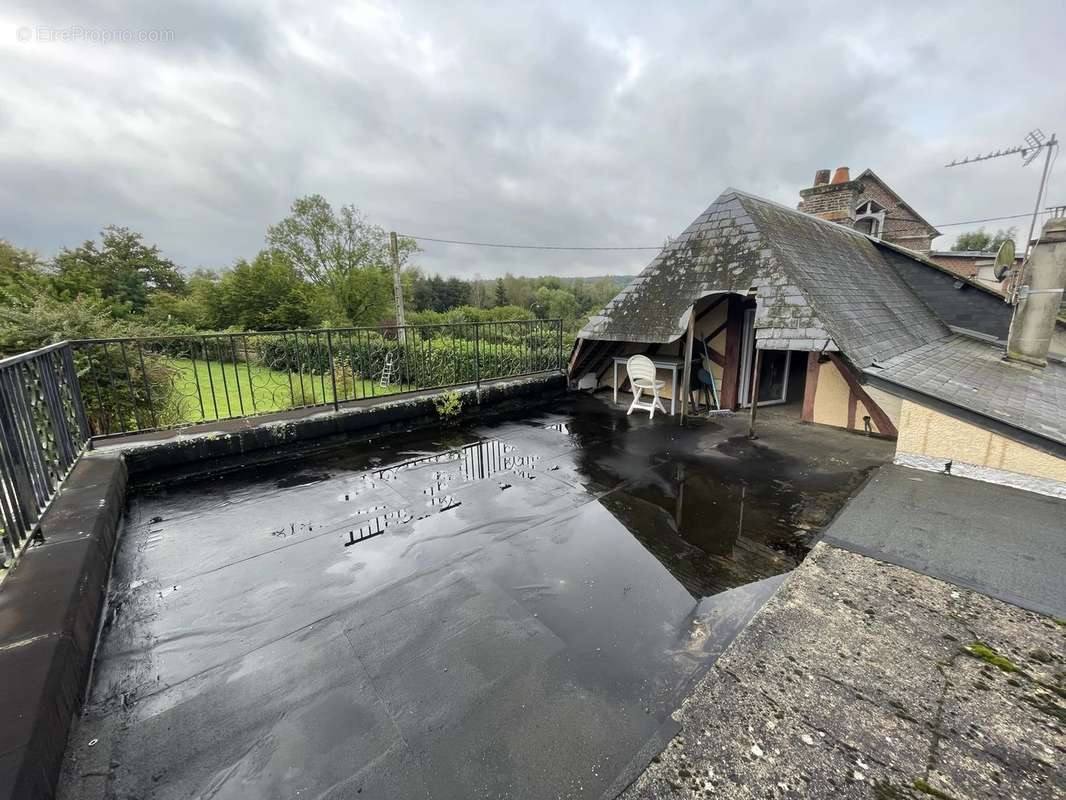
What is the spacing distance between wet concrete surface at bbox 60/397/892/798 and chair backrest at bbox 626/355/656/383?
283 cm

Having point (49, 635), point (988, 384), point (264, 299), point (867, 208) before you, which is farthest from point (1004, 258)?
point (264, 299)

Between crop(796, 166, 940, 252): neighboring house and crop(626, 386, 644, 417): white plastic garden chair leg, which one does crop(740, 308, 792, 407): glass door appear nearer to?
crop(626, 386, 644, 417): white plastic garden chair leg

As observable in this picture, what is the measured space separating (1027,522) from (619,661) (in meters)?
3.97

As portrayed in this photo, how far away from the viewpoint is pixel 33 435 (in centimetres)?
273

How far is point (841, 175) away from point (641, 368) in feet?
34.7

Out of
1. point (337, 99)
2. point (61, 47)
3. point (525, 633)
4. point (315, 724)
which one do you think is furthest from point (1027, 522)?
point (337, 99)

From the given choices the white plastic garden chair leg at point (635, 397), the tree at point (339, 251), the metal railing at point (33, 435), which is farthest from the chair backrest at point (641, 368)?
the tree at point (339, 251)

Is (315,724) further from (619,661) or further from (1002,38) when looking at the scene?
(1002,38)

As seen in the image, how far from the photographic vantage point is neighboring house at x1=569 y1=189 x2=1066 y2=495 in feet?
14.9

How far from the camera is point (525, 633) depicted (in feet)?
7.82

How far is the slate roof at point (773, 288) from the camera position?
5559 mm

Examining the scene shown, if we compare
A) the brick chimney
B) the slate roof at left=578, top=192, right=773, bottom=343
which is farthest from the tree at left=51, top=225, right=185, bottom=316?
the brick chimney

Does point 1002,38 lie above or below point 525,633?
above

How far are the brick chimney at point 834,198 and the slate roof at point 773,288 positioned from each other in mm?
3949
